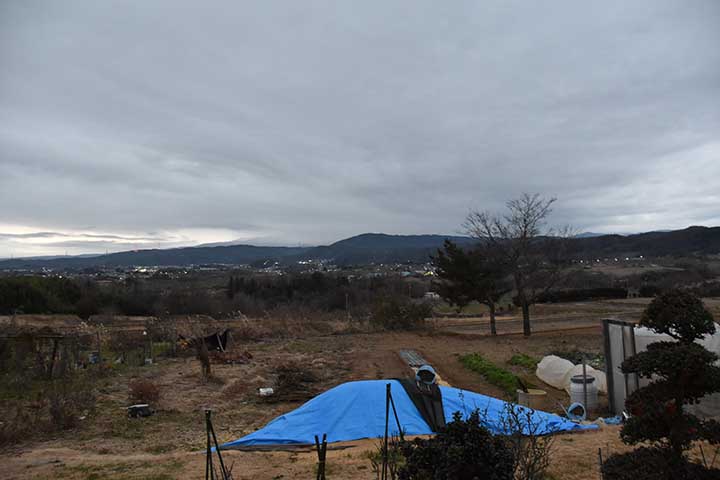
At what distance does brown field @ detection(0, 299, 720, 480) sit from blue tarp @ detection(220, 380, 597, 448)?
37 centimetres

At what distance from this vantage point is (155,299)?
4372 centimetres

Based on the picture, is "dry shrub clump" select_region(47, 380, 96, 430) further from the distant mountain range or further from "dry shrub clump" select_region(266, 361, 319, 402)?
the distant mountain range

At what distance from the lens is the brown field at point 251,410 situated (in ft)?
20.3

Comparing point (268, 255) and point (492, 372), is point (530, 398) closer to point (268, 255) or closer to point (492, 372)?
point (492, 372)

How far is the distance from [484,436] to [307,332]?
842 inches

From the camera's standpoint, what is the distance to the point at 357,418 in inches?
307

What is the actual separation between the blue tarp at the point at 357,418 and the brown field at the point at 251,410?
37 cm

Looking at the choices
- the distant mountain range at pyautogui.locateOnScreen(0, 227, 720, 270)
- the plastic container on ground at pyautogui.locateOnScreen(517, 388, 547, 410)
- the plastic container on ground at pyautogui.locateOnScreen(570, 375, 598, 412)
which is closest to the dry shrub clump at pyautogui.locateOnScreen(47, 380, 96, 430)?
the plastic container on ground at pyautogui.locateOnScreen(517, 388, 547, 410)

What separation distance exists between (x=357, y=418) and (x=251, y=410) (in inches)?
142

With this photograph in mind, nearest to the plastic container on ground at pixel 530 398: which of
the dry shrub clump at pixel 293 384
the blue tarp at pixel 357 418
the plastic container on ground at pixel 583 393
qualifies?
the plastic container on ground at pixel 583 393

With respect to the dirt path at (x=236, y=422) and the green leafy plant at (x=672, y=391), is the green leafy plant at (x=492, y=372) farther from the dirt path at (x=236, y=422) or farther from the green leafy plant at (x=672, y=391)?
the green leafy plant at (x=672, y=391)

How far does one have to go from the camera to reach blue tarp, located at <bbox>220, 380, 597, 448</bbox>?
7.45m

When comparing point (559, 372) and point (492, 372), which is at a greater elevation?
point (559, 372)

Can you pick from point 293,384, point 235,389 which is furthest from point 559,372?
point 235,389
